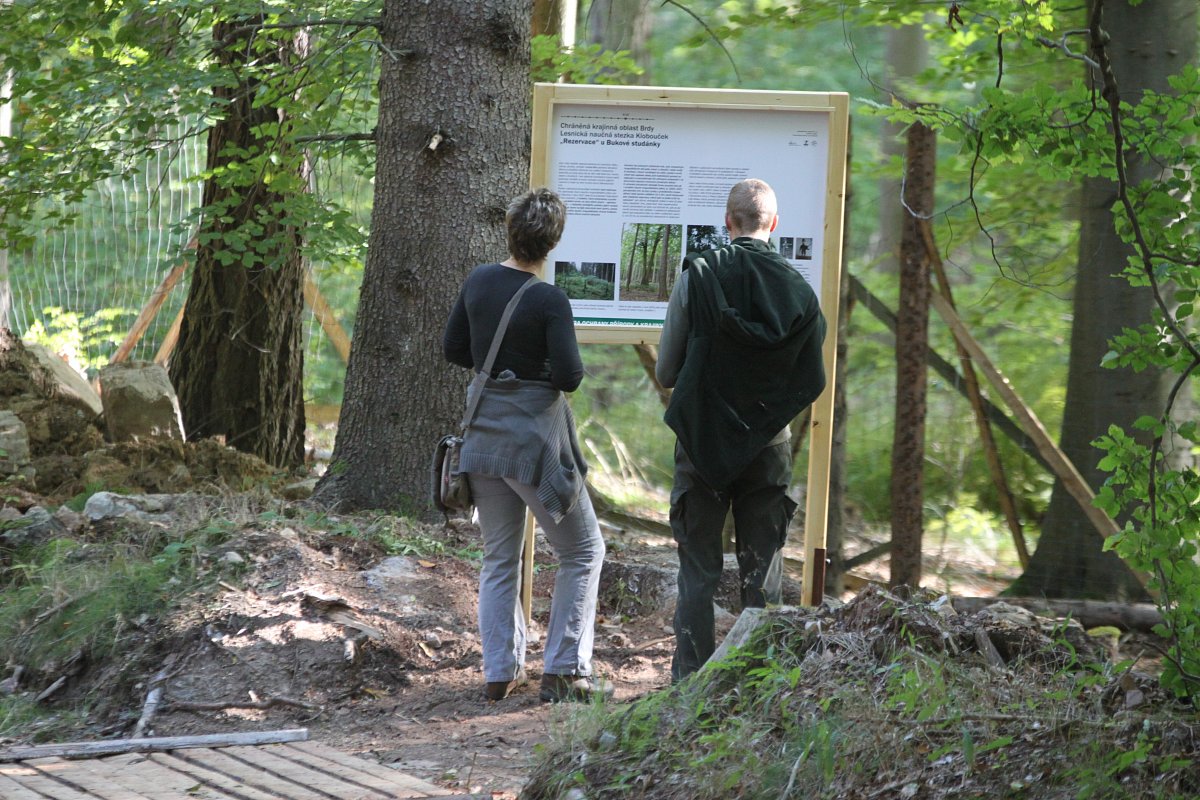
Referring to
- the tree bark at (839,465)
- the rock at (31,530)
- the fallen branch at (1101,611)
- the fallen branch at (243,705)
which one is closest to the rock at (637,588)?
the tree bark at (839,465)

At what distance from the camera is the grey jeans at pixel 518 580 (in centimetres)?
499

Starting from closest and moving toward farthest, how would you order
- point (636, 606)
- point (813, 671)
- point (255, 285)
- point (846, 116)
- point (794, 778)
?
point (794, 778)
point (813, 671)
point (846, 116)
point (636, 606)
point (255, 285)

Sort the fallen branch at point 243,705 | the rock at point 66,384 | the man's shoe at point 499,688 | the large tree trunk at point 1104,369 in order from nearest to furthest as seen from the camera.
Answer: the fallen branch at point 243,705
the man's shoe at point 499,688
the large tree trunk at point 1104,369
the rock at point 66,384

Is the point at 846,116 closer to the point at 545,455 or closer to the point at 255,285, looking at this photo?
the point at 545,455

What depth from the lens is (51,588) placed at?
18.8 feet

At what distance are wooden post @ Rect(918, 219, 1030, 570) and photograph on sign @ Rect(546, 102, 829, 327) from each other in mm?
1985

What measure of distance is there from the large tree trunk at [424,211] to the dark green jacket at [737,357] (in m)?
2.49

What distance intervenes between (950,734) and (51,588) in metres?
4.29

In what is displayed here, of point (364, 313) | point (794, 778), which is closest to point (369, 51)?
point (364, 313)

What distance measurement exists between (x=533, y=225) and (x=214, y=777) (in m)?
2.34

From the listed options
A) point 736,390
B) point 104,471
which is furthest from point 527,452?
point 104,471

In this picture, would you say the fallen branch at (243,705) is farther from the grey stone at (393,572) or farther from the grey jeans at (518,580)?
the grey stone at (393,572)

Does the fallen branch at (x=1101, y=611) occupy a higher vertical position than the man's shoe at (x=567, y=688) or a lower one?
lower

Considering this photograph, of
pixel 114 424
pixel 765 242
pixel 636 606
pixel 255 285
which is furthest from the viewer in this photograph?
pixel 255 285
